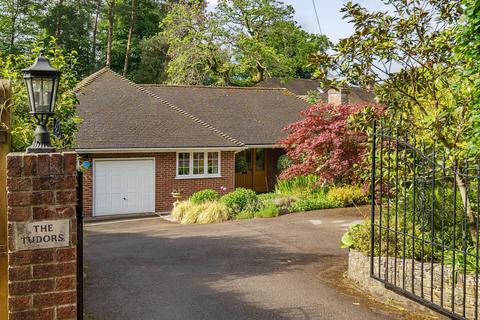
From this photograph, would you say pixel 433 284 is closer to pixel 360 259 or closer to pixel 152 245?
pixel 360 259

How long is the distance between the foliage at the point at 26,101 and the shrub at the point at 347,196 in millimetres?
11052

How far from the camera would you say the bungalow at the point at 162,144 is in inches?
728

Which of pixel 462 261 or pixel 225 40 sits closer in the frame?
pixel 462 261

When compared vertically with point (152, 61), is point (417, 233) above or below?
below

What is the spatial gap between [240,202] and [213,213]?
128cm

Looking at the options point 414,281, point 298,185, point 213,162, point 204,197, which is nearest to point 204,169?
point 213,162

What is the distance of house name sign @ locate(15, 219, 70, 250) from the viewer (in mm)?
3777

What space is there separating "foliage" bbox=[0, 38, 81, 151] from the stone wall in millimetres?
5006

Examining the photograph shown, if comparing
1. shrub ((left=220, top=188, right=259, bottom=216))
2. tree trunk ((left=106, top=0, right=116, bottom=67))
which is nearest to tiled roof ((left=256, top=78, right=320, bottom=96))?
tree trunk ((left=106, top=0, right=116, bottom=67))

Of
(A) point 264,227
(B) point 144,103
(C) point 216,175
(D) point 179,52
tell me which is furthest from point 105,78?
(A) point 264,227

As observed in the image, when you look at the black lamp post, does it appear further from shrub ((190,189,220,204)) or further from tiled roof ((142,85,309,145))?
tiled roof ((142,85,309,145))

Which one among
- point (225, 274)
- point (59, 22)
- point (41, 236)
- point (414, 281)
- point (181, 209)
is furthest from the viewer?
point (59, 22)

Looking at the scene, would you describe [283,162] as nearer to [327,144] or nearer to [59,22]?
[327,144]

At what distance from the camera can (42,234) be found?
3822 mm
